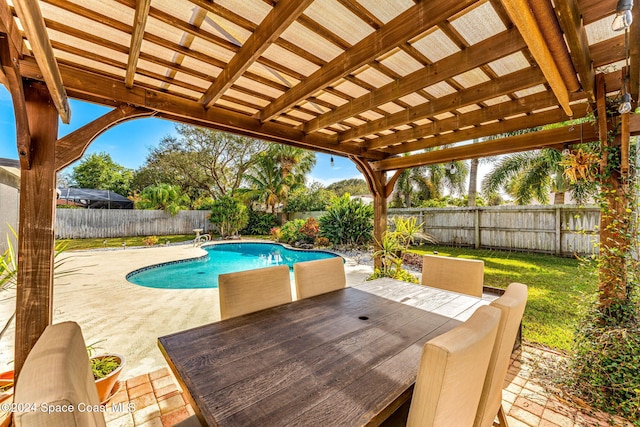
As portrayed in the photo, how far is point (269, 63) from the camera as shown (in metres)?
2.22

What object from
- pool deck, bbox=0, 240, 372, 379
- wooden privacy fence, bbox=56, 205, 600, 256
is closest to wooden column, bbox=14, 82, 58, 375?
pool deck, bbox=0, 240, 372, 379

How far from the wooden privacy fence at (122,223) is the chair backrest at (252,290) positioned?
15.1 meters

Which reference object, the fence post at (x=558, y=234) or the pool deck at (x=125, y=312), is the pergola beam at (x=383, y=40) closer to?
the pool deck at (x=125, y=312)

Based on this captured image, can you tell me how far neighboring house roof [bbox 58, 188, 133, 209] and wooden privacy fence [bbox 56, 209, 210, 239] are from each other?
1558 mm

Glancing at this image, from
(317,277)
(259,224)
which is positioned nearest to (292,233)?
(259,224)

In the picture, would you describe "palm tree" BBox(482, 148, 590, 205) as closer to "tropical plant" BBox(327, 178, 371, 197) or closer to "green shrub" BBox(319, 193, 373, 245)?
"green shrub" BBox(319, 193, 373, 245)

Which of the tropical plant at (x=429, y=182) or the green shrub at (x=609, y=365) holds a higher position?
the tropical plant at (x=429, y=182)

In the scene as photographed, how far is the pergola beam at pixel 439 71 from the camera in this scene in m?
1.83

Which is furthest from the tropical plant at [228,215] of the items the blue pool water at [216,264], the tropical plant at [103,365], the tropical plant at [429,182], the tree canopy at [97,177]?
the tropical plant at [103,365]

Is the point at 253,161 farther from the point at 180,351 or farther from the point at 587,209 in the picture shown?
the point at 180,351

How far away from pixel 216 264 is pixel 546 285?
29.9 ft

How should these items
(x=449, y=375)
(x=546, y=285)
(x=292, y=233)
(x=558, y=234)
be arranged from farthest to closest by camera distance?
(x=292, y=233) → (x=558, y=234) → (x=546, y=285) → (x=449, y=375)

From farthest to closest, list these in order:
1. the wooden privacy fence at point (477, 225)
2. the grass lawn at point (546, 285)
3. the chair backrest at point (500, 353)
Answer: the wooden privacy fence at point (477, 225) < the grass lawn at point (546, 285) < the chair backrest at point (500, 353)

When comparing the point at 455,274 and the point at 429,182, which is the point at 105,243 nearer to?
the point at 455,274
